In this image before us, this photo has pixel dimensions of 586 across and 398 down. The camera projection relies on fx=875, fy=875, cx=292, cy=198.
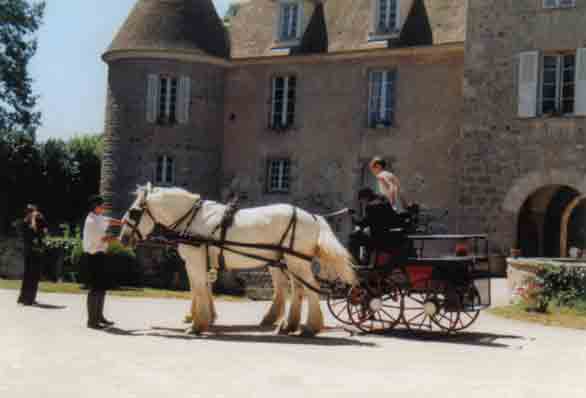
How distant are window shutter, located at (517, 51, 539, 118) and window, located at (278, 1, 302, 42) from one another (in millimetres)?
8372

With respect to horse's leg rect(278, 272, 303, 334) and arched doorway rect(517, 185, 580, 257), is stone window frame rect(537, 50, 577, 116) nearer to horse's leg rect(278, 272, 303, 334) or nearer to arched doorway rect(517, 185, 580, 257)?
arched doorway rect(517, 185, 580, 257)

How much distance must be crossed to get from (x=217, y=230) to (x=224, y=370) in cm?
351

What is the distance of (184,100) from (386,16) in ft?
23.5

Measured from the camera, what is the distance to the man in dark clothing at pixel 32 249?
1493 cm

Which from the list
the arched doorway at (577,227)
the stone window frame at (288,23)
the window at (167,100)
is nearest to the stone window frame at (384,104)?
the stone window frame at (288,23)

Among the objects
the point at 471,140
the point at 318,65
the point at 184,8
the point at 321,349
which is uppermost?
the point at 184,8

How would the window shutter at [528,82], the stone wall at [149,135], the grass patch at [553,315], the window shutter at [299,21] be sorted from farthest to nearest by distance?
the stone wall at [149,135] → the window shutter at [299,21] → the window shutter at [528,82] → the grass patch at [553,315]

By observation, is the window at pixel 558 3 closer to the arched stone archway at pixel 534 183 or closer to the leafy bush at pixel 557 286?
the arched stone archway at pixel 534 183

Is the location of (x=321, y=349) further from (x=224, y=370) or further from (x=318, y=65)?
(x=318, y=65)

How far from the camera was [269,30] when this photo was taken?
1145 inches

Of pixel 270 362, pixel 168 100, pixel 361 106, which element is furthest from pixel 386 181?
pixel 168 100

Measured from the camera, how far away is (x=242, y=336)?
1099 cm

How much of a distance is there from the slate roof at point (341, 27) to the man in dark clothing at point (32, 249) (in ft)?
44.0

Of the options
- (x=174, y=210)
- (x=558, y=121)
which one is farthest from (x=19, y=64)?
(x=174, y=210)
